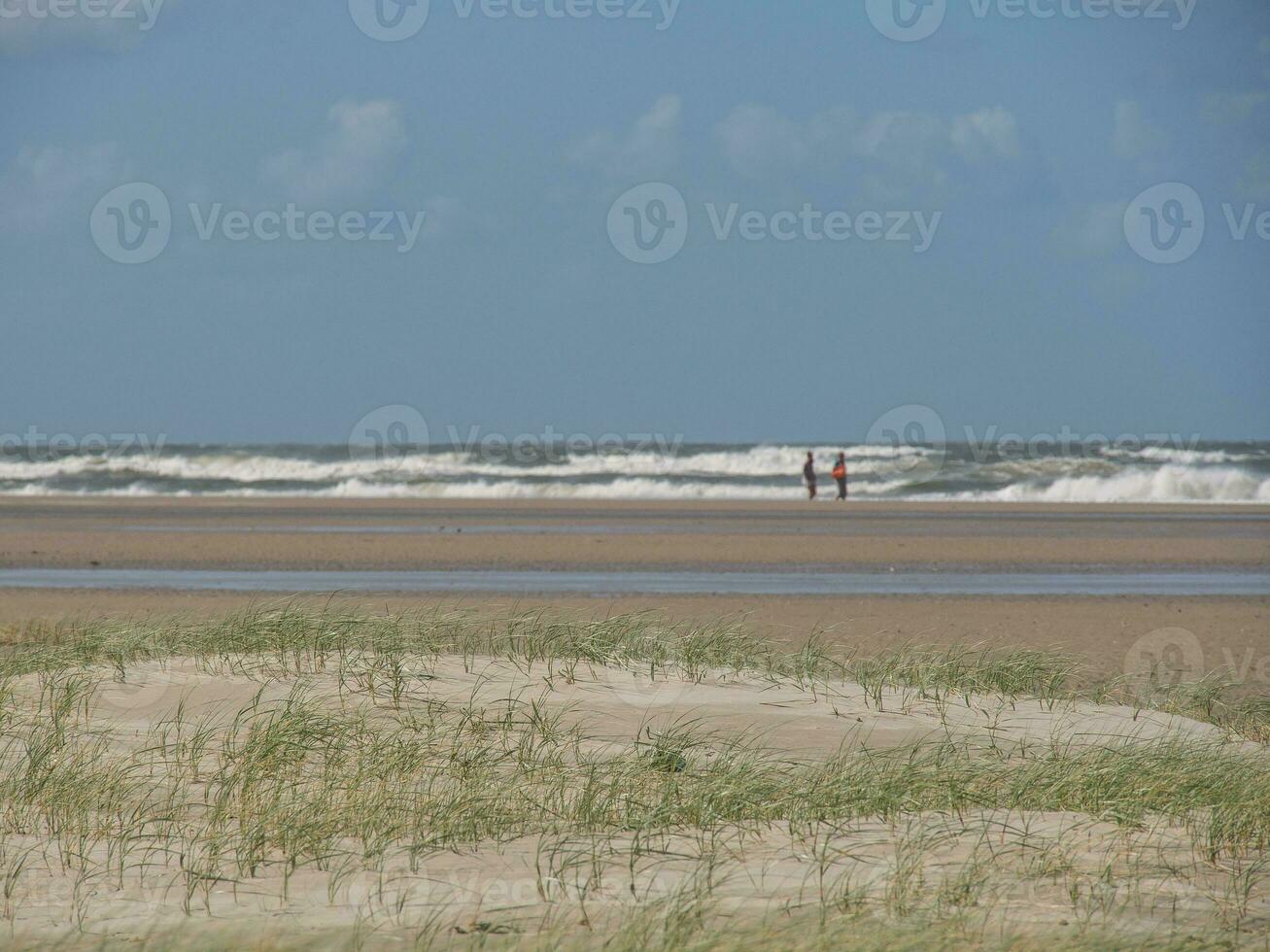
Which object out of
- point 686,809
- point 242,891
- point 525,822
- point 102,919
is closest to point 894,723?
point 686,809

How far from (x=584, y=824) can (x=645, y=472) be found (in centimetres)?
4645

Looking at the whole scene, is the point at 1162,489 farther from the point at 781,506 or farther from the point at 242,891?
the point at 242,891

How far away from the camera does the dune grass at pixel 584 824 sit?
3.52 metres

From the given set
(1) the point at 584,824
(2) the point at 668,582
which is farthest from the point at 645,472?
(1) the point at 584,824

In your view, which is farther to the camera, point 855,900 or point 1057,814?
point 1057,814

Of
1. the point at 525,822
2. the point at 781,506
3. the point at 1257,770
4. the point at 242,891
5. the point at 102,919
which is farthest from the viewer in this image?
the point at 781,506

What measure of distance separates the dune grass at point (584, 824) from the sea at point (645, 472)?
110 feet

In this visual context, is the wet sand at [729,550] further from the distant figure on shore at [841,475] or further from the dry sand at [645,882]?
the dry sand at [645,882]

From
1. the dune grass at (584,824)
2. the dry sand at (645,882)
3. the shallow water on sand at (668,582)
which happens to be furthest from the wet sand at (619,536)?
the dry sand at (645,882)

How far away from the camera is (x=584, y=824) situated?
436 centimetres

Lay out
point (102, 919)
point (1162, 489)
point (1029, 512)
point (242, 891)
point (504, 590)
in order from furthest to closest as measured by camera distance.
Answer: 1. point (1162, 489)
2. point (1029, 512)
3. point (504, 590)
4. point (242, 891)
5. point (102, 919)

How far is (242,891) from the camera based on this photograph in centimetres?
375

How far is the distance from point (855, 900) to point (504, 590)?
11075 millimetres

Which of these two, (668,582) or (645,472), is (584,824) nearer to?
(668,582)
